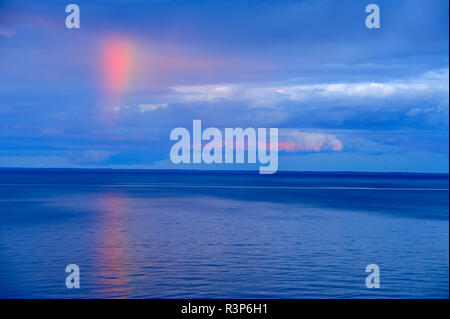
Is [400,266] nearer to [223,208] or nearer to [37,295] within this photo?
[37,295]

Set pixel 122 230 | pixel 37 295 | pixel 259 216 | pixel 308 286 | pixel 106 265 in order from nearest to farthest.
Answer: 1. pixel 37 295
2. pixel 308 286
3. pixel 106 265
4. pixel 122 230
5. pixel 259 216

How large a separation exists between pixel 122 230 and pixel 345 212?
75.1 ft

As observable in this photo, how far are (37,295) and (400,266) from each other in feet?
48.2

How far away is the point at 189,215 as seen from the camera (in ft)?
139

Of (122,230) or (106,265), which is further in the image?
(122,230)

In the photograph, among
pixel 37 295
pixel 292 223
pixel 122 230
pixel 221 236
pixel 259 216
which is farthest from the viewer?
pixel 259 216

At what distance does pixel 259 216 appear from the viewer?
4219cm

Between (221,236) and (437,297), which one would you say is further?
(221,236)

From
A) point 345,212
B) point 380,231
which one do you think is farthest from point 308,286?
point 345,212

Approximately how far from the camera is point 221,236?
3033 centimetres
